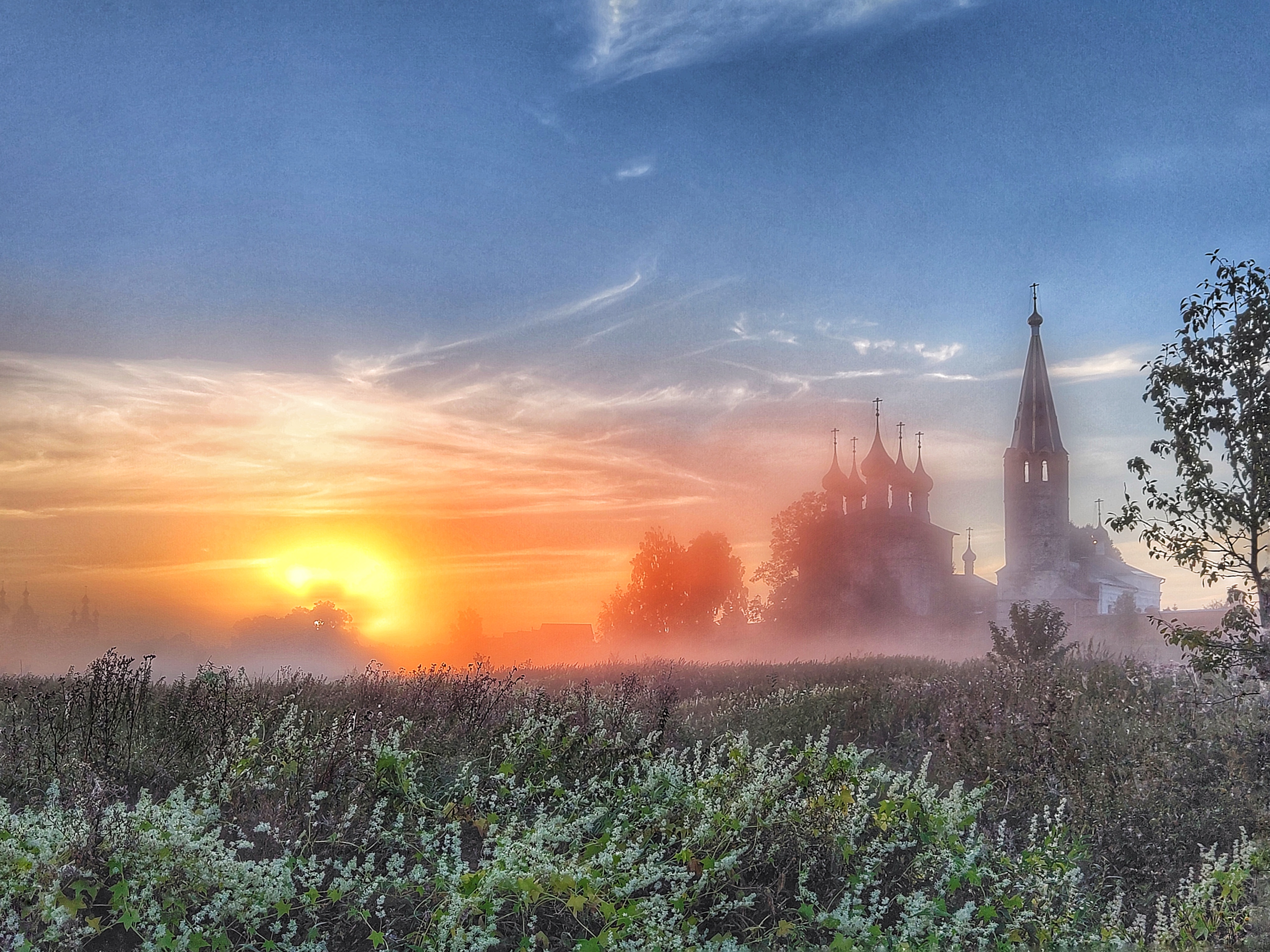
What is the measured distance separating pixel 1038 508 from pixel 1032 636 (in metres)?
35.7

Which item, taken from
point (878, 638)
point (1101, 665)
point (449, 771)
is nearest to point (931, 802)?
point (449, 771)

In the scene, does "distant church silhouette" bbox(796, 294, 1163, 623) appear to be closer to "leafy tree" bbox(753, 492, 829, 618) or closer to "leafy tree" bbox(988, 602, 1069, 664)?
"leafy tree" bbox(753, 492, 829, 618)

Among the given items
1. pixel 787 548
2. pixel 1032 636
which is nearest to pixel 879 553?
pixel 787 548

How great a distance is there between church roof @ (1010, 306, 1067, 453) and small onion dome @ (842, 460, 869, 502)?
27.1 feet

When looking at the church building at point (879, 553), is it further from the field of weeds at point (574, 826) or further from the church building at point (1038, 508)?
the field of weeds at point (574, 826)

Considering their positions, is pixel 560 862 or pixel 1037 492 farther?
pixel 1037 492

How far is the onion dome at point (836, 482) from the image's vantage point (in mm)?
54344

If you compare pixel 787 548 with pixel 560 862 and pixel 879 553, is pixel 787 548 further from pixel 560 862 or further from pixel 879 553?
pixel 560 862

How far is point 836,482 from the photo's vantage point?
2141 inches

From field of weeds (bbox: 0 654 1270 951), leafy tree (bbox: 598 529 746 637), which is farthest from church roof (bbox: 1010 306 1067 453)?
field of weeds (bbox: 0 654 1270 951)

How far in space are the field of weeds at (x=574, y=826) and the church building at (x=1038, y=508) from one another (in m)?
44.4

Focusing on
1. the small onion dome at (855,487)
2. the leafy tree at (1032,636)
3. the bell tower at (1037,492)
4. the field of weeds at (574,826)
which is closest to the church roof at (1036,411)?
the bell tower at (1037,492)

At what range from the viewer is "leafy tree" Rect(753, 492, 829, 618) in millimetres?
48781

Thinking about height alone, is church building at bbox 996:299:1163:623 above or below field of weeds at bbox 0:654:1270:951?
above
